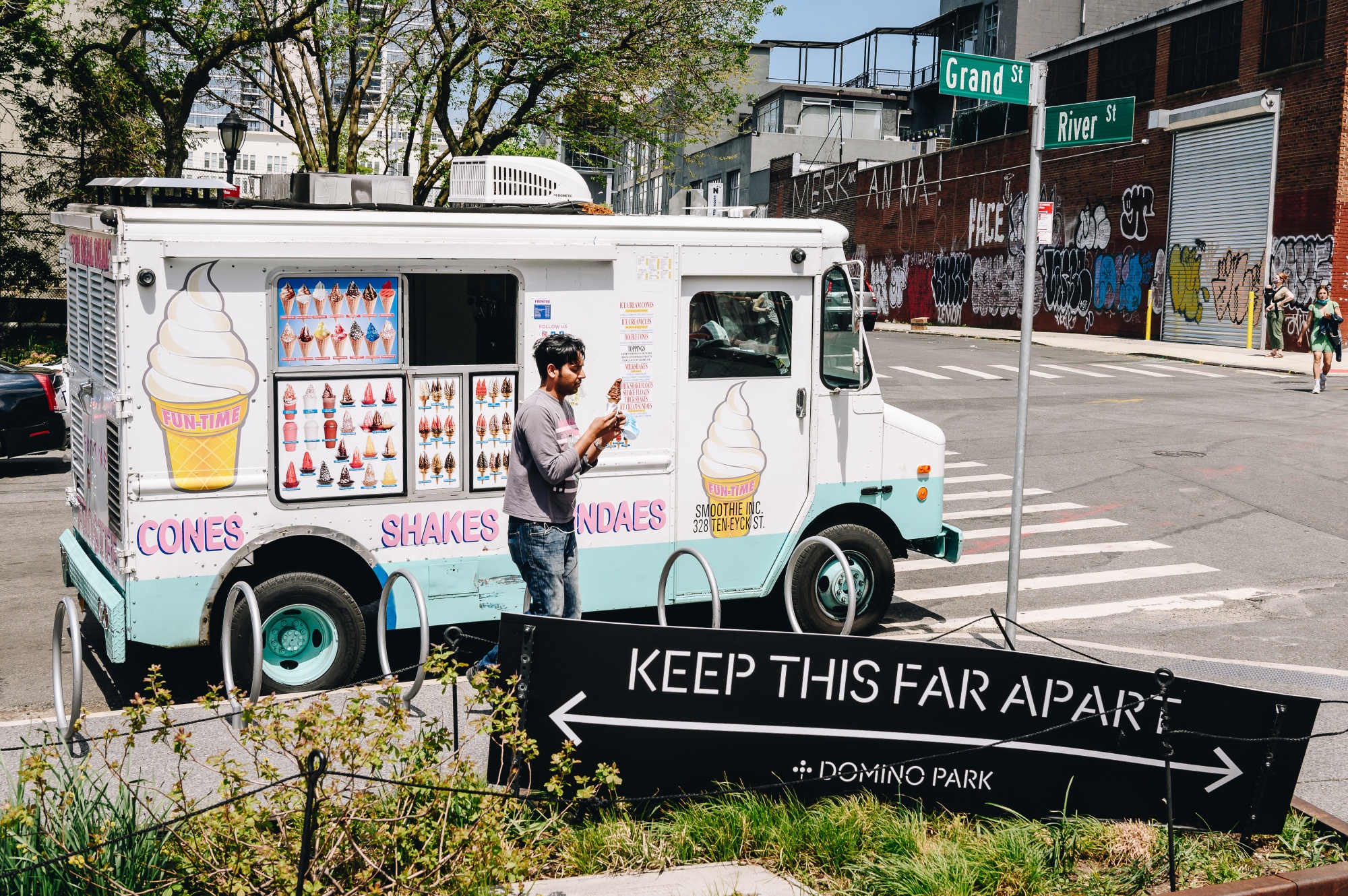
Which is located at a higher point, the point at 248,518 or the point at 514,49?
the point at 514,49

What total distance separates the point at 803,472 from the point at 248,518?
11.8ft

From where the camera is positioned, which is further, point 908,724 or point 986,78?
point 986,78

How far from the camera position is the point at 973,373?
26766mm

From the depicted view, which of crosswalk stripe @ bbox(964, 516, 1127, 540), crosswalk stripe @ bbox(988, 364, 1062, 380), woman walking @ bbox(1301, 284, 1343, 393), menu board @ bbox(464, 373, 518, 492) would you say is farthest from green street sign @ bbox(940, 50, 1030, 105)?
crosswalk stripe @ bbox(988, 364, 1062, 380)

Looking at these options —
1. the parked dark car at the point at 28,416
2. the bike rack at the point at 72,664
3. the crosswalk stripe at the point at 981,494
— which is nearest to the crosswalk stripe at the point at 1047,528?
the crosswalk stripe at the point at 981,494

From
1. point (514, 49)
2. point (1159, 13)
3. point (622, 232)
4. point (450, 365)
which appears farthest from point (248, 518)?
point (1159, 13)

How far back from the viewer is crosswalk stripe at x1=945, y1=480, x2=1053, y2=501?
14523mm

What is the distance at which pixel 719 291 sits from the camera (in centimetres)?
841

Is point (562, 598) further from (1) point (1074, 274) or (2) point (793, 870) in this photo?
(1) point (1074, 274)

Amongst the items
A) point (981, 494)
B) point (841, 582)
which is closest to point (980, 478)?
point (981, 494)

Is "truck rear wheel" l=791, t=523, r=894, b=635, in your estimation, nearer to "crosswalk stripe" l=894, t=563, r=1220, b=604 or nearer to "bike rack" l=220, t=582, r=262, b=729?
"crosswalk stripe" l=894, t=563, r=1220, b=604

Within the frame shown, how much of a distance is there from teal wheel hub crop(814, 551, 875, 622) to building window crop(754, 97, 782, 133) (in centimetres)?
5803

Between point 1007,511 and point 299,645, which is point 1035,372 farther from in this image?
point 299,645

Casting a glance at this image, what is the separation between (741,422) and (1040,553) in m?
4.68
